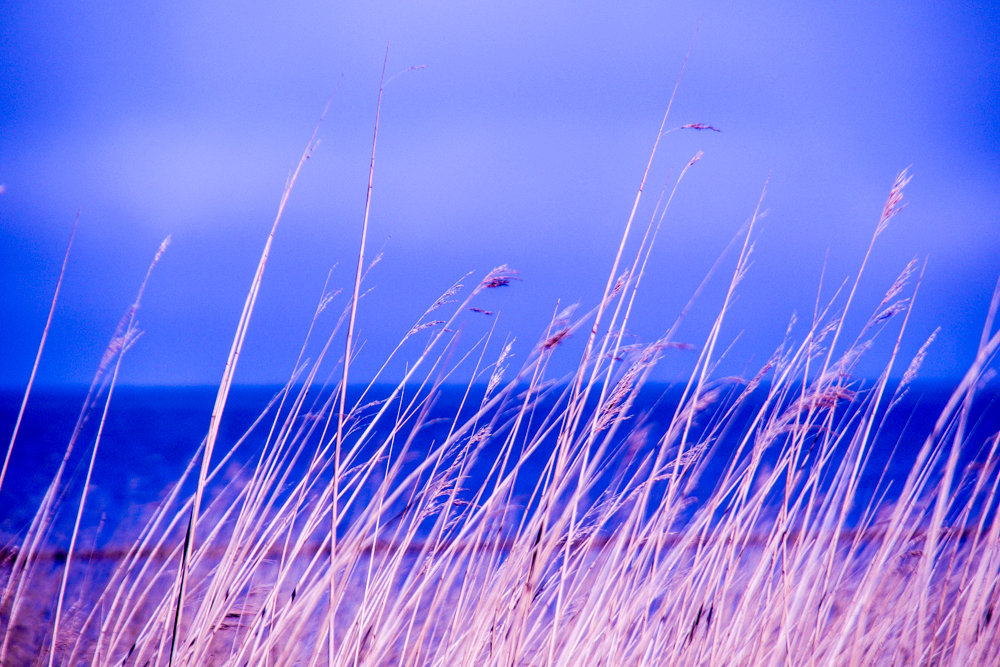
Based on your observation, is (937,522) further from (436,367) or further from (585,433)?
(436,367)

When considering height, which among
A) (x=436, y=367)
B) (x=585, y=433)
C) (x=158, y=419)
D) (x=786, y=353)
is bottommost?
(x=158, y=419)

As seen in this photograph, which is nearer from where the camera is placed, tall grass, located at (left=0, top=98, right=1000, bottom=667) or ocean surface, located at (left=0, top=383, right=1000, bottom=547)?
tall grass, located at (left=0, top=98, right=1000, bottom=667)

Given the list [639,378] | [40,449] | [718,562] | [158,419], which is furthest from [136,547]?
[158,419]

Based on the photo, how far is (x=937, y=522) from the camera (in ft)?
3.79

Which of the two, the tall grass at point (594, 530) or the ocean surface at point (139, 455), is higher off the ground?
the tall grass at point (594, 530)

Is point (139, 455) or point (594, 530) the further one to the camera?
point (139, 455)

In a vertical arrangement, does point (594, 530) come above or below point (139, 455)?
above

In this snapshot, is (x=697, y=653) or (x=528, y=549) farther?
(x=697, y=653)

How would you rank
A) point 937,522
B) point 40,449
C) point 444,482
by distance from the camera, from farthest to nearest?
point 40,449 → point 444,482 → point 937,522

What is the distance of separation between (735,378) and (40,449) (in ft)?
93.1

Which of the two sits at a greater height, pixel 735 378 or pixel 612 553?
pixel 735 378

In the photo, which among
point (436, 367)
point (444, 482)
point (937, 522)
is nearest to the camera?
point (937, 522)

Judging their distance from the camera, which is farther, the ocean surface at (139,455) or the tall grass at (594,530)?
the ocean surface at (139,455)

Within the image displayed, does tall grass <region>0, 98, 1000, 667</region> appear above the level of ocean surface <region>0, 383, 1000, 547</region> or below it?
above
